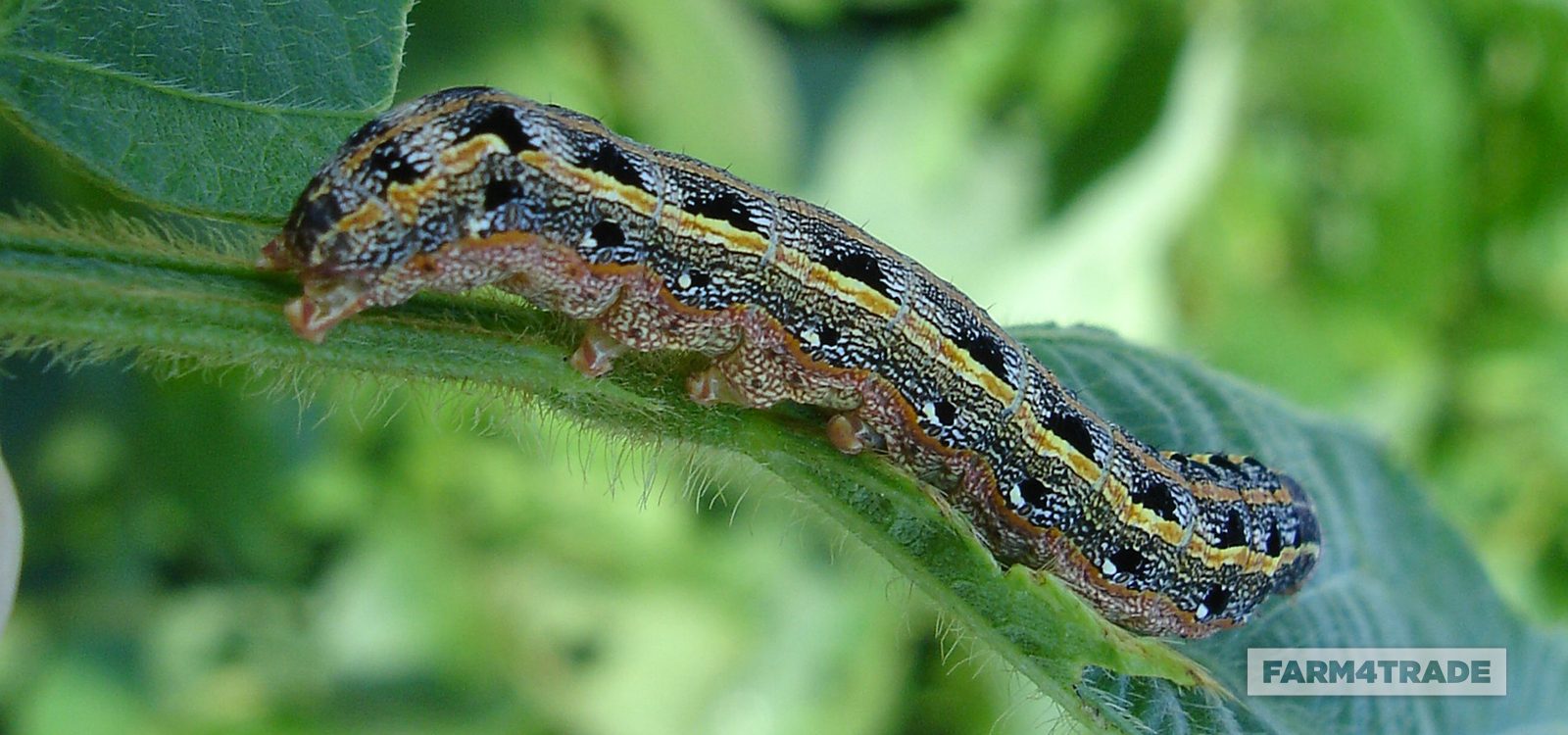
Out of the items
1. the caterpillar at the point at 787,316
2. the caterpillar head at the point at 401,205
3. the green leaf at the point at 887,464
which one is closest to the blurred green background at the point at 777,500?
the green leaf at the point at 887,464

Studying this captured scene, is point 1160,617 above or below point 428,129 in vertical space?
below

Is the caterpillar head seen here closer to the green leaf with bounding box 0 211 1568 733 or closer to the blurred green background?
the green leaf with bounding box 0 211 1568 733

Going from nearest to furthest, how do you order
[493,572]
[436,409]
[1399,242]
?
[436,409], [493,572], [1399,242]

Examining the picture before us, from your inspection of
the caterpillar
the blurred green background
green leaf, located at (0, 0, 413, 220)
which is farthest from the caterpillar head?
the blurred green background

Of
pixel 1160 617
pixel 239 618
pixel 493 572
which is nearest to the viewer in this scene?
pixel 1160 617

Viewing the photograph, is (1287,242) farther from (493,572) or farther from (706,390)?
(706,390)

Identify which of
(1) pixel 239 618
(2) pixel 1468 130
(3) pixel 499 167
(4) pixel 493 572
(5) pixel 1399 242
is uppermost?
(2) pixel 1468 130

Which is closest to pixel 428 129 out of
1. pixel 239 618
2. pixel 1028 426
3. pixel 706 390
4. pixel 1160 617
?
pixel 706 390

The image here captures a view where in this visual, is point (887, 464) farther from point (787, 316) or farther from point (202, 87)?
point (202, 87)
